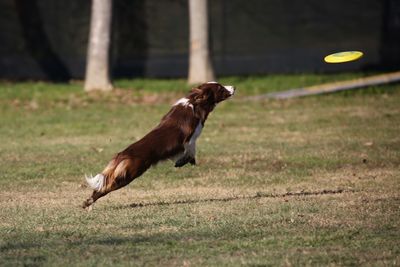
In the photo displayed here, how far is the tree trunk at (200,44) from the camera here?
20.4 metres

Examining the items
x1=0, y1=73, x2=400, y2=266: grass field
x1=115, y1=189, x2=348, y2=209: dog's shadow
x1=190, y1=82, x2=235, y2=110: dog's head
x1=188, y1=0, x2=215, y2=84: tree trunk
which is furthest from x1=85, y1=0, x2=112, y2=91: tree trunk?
x1=115, y1=189, x2=348, y2=209: dog's shadow

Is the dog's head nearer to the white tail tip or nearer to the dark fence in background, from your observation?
the white tail tip

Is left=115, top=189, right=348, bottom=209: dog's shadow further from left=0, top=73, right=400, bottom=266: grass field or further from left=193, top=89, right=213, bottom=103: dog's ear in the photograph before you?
left=193, top=89, right=213, bottom=103: dog's ear

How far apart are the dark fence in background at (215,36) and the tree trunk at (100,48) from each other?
10.1ft

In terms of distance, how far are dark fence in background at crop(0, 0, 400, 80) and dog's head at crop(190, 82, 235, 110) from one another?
13.7 m

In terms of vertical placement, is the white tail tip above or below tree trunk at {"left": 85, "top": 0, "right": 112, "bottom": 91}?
below

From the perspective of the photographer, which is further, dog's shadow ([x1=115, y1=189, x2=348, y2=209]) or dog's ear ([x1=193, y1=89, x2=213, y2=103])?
dog's ear ([x1=193, y1=89, x2=213, y2=103])

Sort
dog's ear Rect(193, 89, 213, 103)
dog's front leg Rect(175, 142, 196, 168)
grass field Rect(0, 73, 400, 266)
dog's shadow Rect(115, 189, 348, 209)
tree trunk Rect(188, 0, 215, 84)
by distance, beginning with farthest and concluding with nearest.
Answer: tree trunk Rect(188, 0, 215, 84) → dog's ear Rect(193, 89, 213, 103) → dog's shadow Rect(115, 189, 348, 209) → dog's front leg Rect(175, 142, 196, 168) → grass field Rect(0, 73, 400, 266)

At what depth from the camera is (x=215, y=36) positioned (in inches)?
934

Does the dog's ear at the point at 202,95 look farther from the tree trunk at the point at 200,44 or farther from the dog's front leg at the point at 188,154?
the tree trunk at the point at 200,44

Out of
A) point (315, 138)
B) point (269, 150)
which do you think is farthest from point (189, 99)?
point (315, 138)

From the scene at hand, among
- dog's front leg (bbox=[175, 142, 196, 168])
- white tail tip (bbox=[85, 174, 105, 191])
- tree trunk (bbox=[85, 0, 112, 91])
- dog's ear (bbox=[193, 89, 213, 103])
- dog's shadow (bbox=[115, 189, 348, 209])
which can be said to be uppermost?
tree trunk (bbox=[85, 0, 112, 91])

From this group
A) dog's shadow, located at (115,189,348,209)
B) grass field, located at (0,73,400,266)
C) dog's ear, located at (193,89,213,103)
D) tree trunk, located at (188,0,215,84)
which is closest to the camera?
grass field, located at (0,73,400,266)

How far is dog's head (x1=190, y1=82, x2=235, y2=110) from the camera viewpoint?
30.6ft
